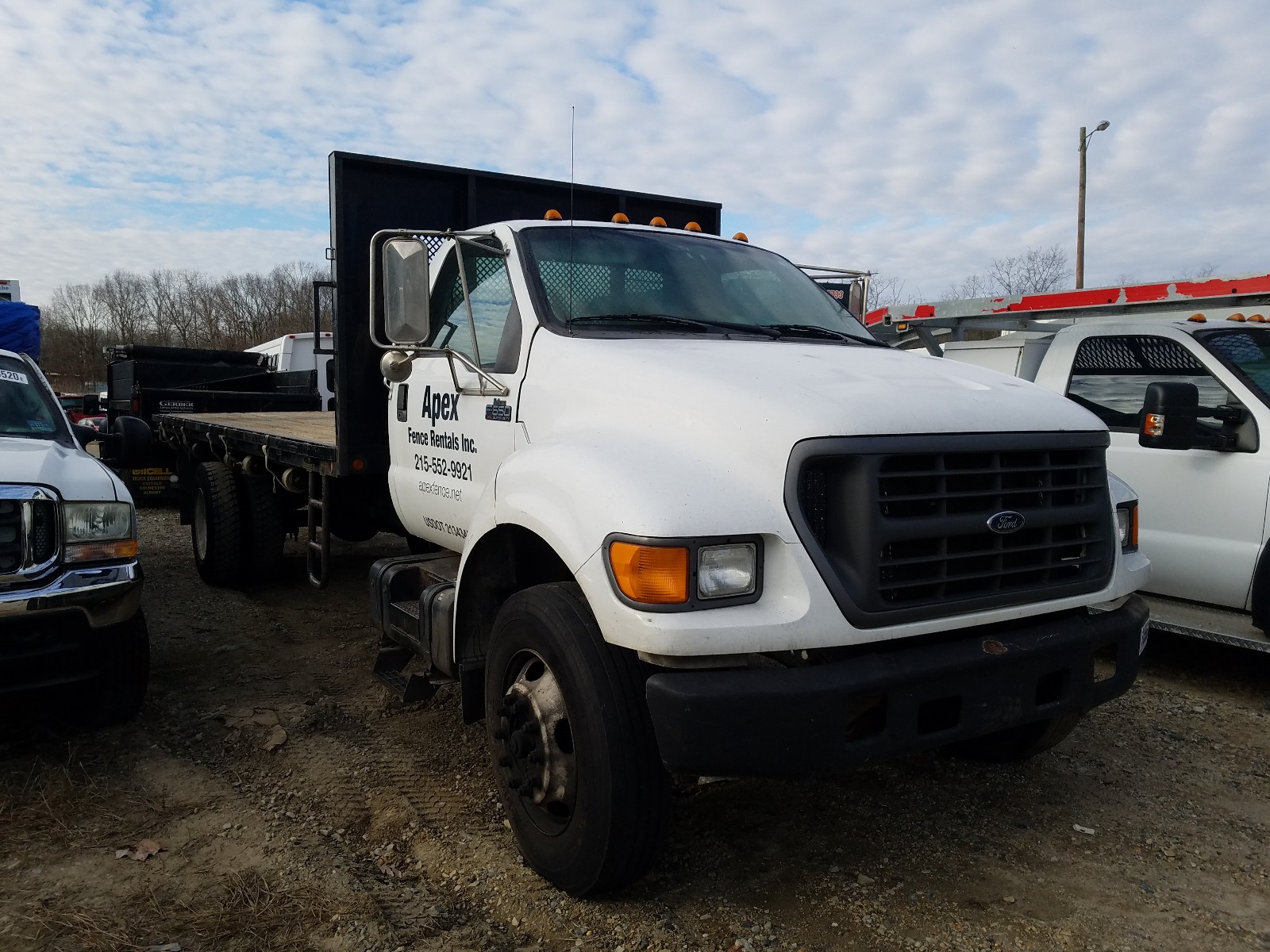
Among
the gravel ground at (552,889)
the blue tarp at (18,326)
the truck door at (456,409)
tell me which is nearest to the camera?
→ the gravel ground at (552,889)

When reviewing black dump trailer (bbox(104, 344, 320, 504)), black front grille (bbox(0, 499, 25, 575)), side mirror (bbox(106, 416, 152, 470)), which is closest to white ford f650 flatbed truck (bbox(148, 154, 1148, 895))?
black front grille (bbox(0, 499, 25, 575))

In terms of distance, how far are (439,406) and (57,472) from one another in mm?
1695

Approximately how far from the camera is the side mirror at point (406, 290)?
3.63 m

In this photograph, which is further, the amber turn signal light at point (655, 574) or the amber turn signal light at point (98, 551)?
the amber turn signal light at point (98, 551)

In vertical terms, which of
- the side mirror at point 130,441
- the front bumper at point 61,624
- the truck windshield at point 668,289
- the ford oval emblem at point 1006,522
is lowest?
the front bumper at point 61,624

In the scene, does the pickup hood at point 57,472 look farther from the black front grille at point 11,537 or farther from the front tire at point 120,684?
the front tire at point 120,684

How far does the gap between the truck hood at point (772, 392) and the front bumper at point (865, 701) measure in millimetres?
629

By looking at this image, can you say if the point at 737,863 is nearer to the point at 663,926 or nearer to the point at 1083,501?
the point at 663,926

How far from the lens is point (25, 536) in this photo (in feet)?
12.6

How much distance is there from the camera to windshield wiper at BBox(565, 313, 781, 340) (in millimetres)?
3564

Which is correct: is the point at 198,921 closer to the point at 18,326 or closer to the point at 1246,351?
the point at 1246,351

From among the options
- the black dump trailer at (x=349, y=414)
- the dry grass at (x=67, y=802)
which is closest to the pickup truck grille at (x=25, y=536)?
the dry grass at (x=67, y=802)

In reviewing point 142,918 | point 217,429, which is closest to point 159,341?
point 217,429

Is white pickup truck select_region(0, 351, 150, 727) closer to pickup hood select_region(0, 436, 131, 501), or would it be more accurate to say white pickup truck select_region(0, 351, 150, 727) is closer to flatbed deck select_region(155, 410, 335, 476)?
pickup hood select_region(0, 436, 131, 501)
